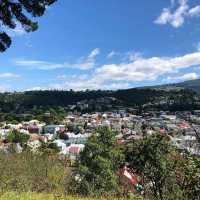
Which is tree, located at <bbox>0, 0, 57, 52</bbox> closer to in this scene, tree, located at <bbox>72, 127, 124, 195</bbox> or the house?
tree, located at <bbox>72, 127, 124, 195</bbox>

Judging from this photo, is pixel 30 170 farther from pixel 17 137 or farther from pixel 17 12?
pixel 17 137

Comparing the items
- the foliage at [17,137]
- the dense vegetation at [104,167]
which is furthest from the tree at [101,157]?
the foliage at [17,137]

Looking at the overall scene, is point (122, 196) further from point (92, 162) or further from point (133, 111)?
point (133, 111)

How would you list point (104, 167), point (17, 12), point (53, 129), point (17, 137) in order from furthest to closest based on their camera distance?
point (53, 129) < point (17, 137) < point (104, 167) < point (17, 12)

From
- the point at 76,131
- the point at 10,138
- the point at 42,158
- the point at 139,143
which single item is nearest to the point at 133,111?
the point at 76,131

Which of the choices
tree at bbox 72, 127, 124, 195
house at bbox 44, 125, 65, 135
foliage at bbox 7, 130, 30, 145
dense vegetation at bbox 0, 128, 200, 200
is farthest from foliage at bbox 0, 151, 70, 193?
house at bbox 44, 125, 65, 135

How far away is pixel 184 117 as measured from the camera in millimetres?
6004

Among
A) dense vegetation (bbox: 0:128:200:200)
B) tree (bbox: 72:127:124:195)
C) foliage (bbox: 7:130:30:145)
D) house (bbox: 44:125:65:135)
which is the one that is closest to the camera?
dense vegetation (bbox: 0:128:200:200)

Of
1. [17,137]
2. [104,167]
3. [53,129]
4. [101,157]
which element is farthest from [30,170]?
[53,129]

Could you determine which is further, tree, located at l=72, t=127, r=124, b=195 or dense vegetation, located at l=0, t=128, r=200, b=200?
tree, located at l=72, t=127, r=124, b=195

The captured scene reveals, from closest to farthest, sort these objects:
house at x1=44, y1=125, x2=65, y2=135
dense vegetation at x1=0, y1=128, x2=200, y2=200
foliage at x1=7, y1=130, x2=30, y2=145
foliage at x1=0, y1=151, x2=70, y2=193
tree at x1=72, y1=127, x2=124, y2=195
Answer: dense vegetation at x1=0, y1=128, x2=200, y2=200 < foliage at x1=0, y1=151, x2=70, y2=193 < tree at x1=72, y1=127, x2=124, y2=195 < foliage at x1=7, y1=130, x2=30, y2=145 < house at x1=44, y1=125, x2=65, y2=135

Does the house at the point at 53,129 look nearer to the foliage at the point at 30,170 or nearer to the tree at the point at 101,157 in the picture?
the tree at the point at 101,157

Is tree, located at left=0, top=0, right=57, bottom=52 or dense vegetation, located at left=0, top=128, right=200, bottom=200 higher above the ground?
tree, located at left=0, top=0, right=57, bottom=52

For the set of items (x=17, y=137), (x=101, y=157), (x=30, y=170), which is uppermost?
(x=30, y=170)
